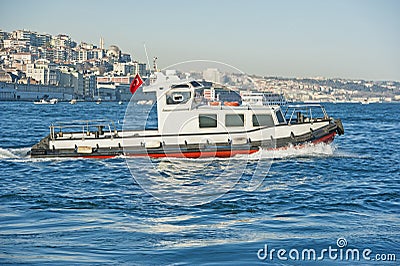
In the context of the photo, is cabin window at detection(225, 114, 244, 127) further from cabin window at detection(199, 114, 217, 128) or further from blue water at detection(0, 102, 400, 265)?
blue water at detection(0, 102, 400, 265)

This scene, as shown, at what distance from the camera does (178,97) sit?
67.1 feet

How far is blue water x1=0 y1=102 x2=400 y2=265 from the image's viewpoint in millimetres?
9281

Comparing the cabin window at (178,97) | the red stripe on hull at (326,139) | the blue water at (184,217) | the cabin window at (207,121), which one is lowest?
the blue water at (184,217)

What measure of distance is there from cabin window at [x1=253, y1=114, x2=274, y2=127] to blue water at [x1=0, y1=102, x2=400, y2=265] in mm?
2119

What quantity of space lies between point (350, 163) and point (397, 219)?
360 inches

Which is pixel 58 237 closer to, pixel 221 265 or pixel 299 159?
pixel 221 265

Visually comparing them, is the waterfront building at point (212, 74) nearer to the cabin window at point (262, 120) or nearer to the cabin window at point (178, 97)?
the cabin window at point (178, 97)

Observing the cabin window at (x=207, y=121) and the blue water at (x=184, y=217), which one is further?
the cabin window at (x=207, y=121)

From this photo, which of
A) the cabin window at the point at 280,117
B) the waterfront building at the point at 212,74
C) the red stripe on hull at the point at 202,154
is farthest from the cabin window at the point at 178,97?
the waterfront building at the point at 212,74

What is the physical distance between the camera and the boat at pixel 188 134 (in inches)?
792

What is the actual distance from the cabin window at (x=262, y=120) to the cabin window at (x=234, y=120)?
0.45m

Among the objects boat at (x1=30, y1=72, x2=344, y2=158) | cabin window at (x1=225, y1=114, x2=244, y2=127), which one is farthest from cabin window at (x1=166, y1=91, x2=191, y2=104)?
cabin window at (x1=225, y1=114, x2=244, y2=127)

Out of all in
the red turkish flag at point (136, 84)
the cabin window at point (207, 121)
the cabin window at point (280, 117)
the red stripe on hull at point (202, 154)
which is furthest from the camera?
the cabin window at point (280, 117)

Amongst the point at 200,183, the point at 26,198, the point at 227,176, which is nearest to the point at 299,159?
the point at 227,176
